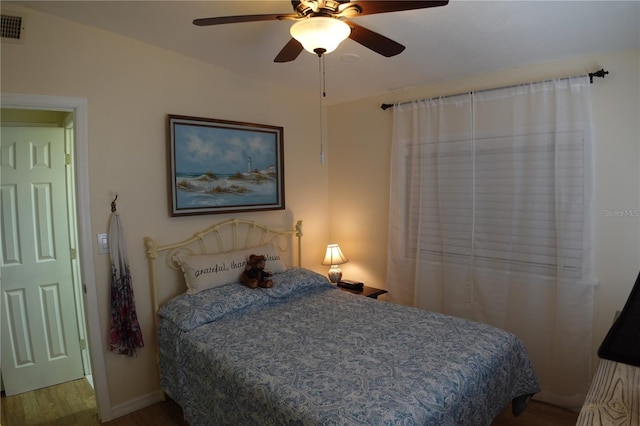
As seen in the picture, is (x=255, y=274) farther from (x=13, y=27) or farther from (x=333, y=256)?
(x=13, y=27)

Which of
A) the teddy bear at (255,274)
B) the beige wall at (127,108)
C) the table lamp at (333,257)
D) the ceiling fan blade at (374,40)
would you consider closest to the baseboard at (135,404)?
the beige wall at (127,108)

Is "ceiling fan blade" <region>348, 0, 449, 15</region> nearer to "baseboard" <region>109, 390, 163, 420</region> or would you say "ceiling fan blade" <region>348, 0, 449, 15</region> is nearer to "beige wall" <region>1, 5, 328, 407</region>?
"beige wall" <region>1, 5, 328, 407</region>

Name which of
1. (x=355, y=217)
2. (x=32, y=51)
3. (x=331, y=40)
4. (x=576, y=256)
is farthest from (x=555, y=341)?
(x=32, y=51)

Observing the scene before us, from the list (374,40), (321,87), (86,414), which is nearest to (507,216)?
(374,40)

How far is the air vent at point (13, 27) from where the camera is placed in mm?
2061

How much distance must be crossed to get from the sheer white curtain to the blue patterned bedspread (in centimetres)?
69

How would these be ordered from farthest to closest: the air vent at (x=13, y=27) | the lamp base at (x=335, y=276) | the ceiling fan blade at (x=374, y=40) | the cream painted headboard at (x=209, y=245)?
1. the lamp base at (x=335, y=276)
2. the cream painted headboard at (x=209, y=245)
3. the air vent at (x=13, y=27)
4. the ceiling fan blade at (x=374, y=40)

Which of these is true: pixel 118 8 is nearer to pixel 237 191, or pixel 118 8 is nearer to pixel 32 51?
pixel 32 51

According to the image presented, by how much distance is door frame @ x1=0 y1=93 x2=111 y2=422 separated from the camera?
2359 millimetres

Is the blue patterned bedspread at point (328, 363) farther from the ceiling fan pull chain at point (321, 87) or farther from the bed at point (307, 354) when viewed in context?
the ceiling fan pull chain at point (321, 87)

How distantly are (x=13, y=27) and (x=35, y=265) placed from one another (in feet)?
5.82

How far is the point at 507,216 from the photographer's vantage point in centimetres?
285

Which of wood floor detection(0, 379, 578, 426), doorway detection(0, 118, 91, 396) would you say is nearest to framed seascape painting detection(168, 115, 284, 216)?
doorway detection(0, 118, 91, 396)

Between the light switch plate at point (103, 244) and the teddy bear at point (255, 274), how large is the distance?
3.16ft
